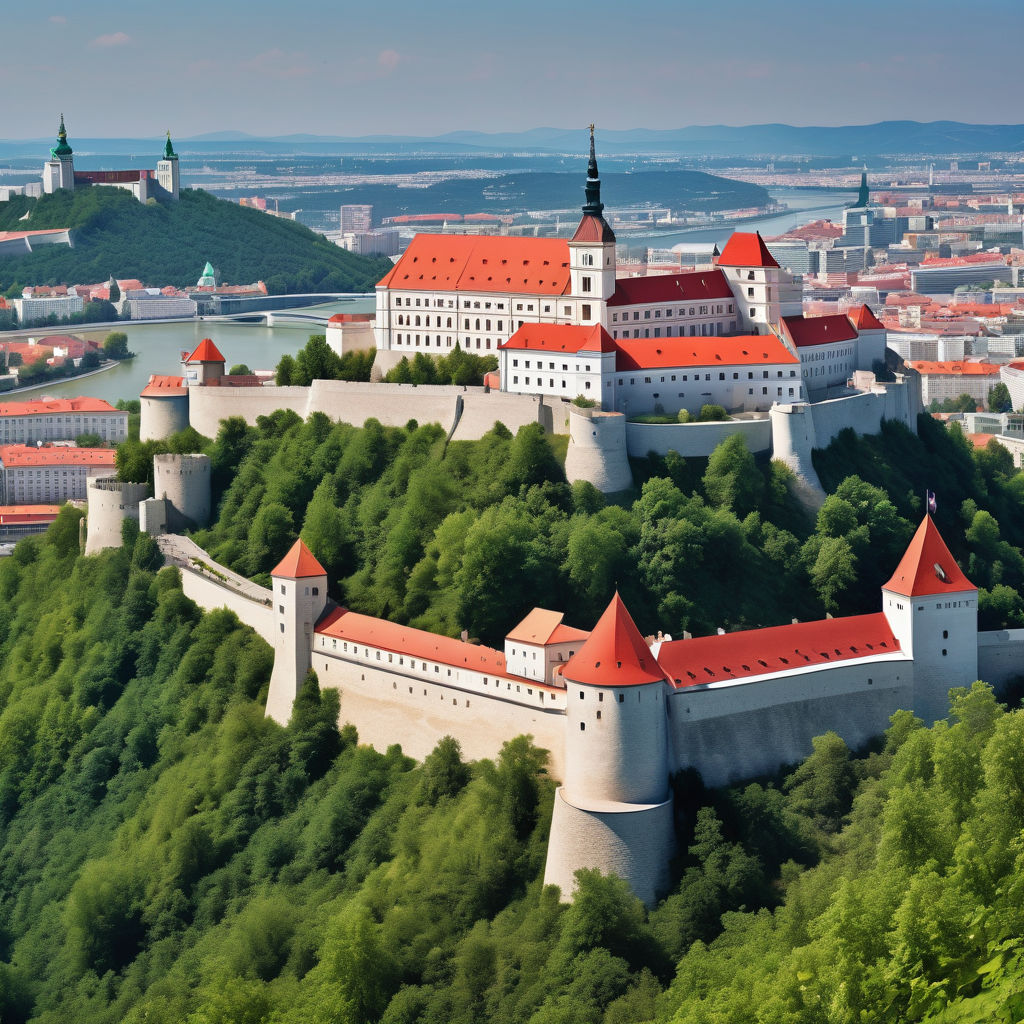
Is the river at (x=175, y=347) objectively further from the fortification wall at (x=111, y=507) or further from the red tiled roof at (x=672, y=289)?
the red tiled roof at (x=672, y=289)

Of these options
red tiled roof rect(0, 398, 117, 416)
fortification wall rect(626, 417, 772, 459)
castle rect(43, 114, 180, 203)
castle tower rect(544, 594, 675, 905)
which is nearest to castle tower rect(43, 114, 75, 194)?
castle rect(43, 114, 180, 203)

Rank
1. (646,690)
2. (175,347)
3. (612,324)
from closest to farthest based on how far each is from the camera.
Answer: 1. (646,690)
2. (612,324)
3. (175,347)

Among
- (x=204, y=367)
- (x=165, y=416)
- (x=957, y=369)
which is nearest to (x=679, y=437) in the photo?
(x=204, y=367)

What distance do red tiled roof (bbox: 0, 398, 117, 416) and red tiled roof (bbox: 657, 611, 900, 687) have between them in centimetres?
6106

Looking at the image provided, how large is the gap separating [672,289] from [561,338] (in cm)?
523

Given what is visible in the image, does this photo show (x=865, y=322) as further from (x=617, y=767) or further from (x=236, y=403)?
(x=617, y=767)

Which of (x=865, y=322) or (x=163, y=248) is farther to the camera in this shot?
(x=163, y=248)

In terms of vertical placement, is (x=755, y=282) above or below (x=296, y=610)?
above

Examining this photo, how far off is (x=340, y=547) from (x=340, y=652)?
245 inches

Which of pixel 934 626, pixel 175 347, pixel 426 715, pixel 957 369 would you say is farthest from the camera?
pixel 175 347

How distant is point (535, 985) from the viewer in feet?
156

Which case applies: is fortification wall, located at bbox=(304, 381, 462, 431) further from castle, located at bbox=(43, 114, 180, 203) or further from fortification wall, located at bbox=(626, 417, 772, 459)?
castle, located at bbox=(43, 114, 180, 203)

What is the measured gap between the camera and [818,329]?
6744 cm

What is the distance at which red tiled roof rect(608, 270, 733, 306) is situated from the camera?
6650 centimetres
